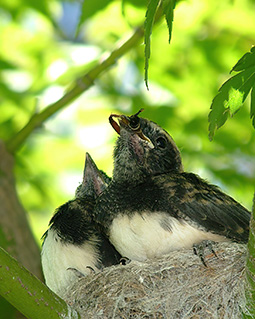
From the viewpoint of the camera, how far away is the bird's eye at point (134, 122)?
10.6 ft

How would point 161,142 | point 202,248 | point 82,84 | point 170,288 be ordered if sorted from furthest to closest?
point 82,84, point 161,142, point 202,248, point 170,288

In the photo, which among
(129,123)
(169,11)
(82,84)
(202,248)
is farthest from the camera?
(82,84)

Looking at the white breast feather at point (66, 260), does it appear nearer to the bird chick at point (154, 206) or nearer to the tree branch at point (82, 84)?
the bird chick at point (154, 206)

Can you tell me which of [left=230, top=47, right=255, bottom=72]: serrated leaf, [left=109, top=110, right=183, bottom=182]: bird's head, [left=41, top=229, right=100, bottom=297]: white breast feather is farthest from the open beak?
[left=230, top=47, right=255, bottom=72]: serrated leaf

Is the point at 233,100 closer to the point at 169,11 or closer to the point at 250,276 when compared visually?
the point at 169,11

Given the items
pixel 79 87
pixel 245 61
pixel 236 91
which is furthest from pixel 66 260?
pixel 245 61

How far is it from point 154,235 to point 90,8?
4.19 ft

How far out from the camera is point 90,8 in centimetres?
315

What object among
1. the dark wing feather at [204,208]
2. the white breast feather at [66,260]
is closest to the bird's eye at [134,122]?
the dark wing feather at [204,208]

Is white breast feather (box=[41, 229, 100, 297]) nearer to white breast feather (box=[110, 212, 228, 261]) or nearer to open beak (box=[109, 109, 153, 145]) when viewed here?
white breast feather (box=[110, 212, 228, 261])

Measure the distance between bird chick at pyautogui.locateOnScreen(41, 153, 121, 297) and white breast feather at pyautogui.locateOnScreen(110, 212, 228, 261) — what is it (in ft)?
0.93

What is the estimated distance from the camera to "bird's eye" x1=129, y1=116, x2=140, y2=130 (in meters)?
3.24

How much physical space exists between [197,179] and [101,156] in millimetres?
1394

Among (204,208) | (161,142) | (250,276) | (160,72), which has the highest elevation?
(160,72)
